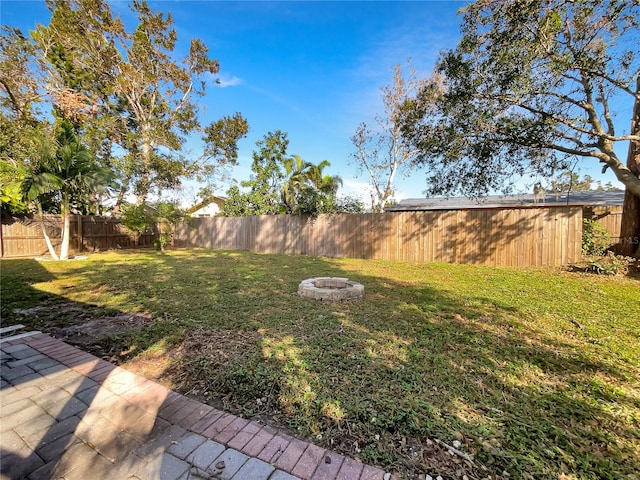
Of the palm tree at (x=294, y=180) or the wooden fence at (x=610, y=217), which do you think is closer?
the wooden fence at (x=610, y=217)

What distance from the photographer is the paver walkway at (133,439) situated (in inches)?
55.6

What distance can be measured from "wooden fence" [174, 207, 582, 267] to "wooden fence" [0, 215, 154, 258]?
5.52m

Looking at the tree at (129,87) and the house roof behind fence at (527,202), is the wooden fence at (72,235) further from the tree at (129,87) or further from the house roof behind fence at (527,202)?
the house roof behind fence at (527,202)

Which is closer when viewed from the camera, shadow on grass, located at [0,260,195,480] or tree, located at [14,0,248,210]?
shadow on grass, located at [0,260,195,480]

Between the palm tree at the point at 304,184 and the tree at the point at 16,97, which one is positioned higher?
the tree at the point at 16,97

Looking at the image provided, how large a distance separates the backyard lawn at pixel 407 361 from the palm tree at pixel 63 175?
188 inches

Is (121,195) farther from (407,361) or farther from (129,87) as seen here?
(407,361)

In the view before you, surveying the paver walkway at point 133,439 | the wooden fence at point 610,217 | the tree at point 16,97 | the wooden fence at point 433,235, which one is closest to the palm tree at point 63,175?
the tree at point 16,97

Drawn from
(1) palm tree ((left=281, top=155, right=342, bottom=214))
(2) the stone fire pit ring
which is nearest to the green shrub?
(2) the stone fire pit ring

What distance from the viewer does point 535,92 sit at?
5.64 meters

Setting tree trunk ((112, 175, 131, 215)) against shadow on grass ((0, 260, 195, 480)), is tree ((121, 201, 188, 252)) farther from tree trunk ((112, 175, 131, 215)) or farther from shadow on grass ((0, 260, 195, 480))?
shadow on grass ((0, 260, 195, 480))

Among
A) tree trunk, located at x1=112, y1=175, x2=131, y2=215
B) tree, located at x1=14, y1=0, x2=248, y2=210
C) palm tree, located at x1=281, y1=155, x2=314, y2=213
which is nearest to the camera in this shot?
tree, located at x1=14, y1=0, x2=248, y2=210

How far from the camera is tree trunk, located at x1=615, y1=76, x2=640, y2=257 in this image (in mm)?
6289

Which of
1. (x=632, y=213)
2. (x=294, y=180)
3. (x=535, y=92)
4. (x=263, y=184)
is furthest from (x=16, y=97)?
(x=632, y=213)
